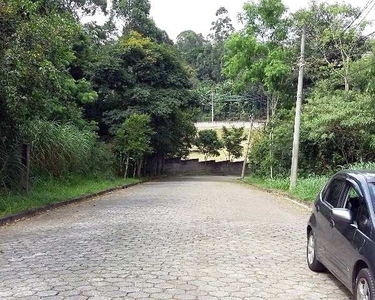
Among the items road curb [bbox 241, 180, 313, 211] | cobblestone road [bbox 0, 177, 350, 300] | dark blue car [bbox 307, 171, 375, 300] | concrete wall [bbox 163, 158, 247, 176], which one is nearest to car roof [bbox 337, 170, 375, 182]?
dark blue car [bbox 307, 171, 375, 300]

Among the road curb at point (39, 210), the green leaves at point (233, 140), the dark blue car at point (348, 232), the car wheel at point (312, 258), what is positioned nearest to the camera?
A: the dark blue car at point (348, 232)

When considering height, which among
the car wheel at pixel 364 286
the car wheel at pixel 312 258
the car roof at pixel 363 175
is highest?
the car roof at pixel 363 175

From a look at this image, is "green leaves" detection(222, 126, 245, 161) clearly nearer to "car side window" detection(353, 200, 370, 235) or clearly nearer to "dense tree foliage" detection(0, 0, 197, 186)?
"dense tree foliage" detection(0, 0, 197, 186)

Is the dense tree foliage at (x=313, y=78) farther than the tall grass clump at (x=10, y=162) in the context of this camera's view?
Yes

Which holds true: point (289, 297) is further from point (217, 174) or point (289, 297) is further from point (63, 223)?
point (217, 174)

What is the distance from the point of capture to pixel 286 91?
1373 inches

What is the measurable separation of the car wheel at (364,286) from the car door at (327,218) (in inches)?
39.0

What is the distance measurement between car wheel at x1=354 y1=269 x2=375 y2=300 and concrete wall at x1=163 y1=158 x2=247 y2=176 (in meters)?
47.6

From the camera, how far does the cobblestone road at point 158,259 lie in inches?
214

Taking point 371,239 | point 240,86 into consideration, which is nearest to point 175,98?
point 240,86

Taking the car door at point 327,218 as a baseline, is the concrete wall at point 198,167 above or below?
below

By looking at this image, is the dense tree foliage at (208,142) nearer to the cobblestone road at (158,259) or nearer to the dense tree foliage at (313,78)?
the dense tree foliage at (313,78)

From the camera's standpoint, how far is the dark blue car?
14.7 feet

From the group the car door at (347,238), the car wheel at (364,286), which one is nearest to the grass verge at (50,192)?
the car door at (347,238)
